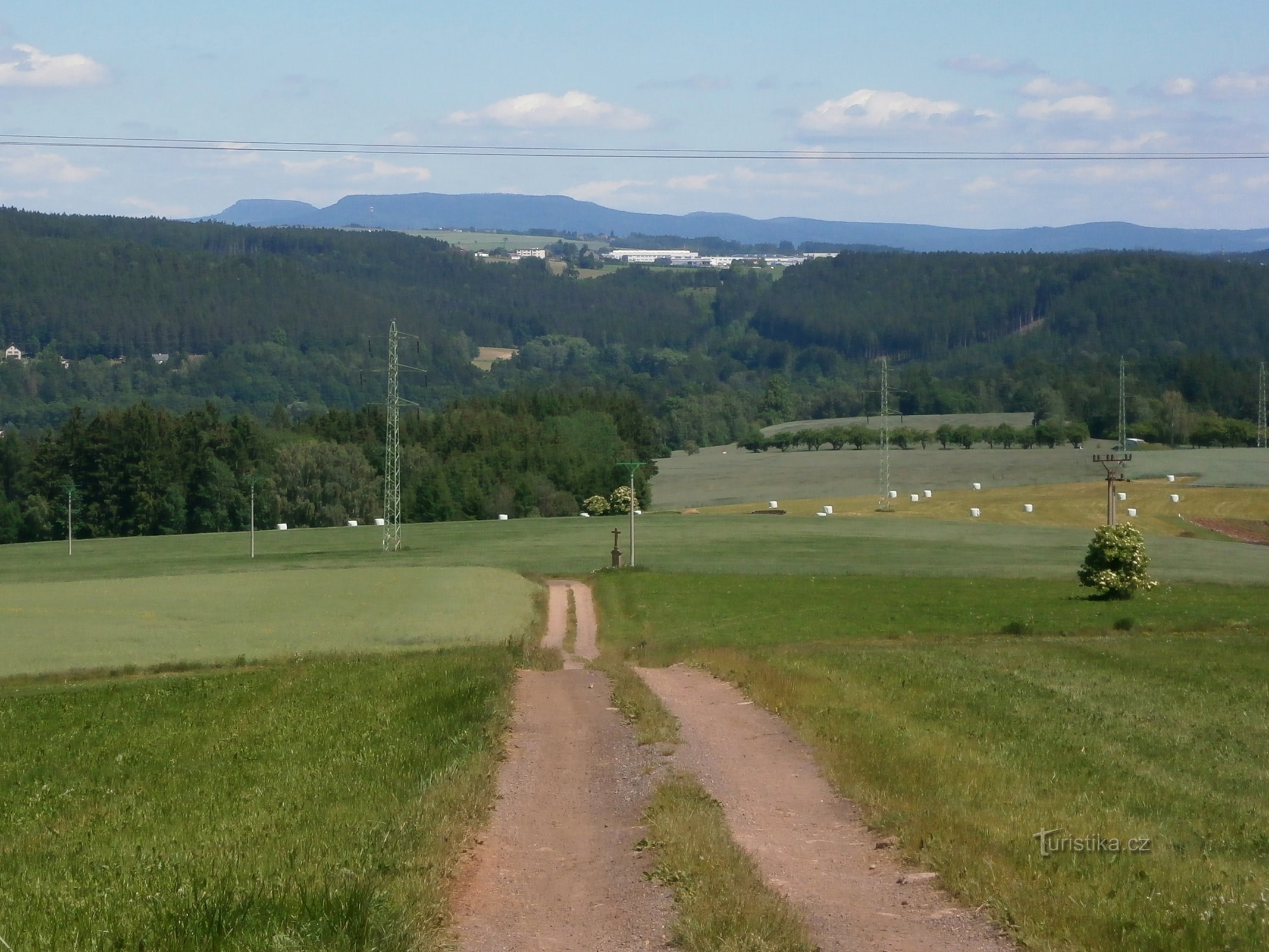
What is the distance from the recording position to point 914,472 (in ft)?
438

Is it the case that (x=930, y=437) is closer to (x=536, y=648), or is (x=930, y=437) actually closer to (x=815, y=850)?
(x=536, y=648)

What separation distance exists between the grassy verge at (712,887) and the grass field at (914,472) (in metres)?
103

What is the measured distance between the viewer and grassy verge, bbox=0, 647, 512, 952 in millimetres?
8828

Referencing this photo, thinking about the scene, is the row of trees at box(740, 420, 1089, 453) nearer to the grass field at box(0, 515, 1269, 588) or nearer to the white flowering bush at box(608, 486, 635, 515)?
the white flowering bush at box(608, 486, 635, 515)

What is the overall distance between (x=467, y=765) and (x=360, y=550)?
225 feet

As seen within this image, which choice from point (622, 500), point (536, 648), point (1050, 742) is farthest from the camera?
point (622, 500)

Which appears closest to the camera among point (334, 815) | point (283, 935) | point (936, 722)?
point (283, 935)

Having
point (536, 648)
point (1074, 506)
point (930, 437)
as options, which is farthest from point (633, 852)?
point (930, 437)

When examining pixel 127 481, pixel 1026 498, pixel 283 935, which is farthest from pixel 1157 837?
pixel 127 481

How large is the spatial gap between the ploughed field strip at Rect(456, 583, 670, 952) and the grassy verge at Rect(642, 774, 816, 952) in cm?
18

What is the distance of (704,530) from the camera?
8650 centimetres

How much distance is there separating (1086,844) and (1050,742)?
746cm

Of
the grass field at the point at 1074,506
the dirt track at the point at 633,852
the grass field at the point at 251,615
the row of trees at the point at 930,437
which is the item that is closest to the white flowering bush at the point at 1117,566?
the grass field at the point at 251,615

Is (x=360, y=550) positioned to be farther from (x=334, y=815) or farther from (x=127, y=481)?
(x=334, y=815)
